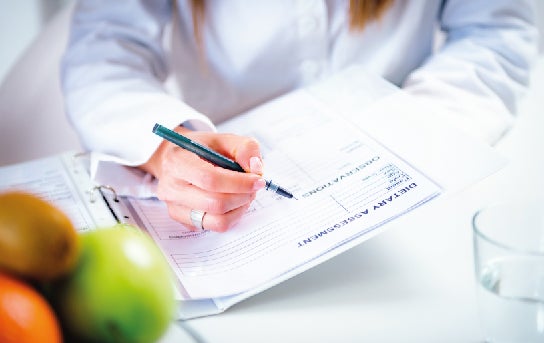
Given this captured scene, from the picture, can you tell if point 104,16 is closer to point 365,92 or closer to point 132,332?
point 365,92

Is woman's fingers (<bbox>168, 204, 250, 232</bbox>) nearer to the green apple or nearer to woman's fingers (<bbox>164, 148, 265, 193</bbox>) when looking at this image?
woman's fingers (<bbox>164, 148, 265, 193</bbox>)

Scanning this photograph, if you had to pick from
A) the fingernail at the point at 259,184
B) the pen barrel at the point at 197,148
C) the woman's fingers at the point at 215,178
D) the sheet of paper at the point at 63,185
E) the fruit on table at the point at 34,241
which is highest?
the fruit on table at the point at 34,241

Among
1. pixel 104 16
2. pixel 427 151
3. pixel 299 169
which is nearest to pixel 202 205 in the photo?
pixel 299 169

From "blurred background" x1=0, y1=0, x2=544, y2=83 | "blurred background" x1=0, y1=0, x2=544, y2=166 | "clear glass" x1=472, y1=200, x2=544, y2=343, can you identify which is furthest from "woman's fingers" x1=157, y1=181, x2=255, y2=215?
"blurred background" x1=0, y1=0, x2=544, y2=83

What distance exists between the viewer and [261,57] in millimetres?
843

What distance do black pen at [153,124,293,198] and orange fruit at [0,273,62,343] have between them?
0.24 metres

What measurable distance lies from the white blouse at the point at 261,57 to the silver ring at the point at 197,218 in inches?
5.2

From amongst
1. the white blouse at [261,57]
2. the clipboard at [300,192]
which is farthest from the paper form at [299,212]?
the white blouse at [261,57]

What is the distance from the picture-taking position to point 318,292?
50 cm

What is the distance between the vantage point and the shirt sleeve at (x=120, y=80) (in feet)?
2.16

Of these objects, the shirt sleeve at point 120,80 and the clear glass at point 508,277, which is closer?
the clear glass at point 508,277

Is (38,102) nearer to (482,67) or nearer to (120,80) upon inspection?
(120,80)

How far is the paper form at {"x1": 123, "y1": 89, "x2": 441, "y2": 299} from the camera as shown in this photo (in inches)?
19.8

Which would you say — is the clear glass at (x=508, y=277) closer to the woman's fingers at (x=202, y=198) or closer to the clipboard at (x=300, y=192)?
the clipboard at (x=300, y=192)
